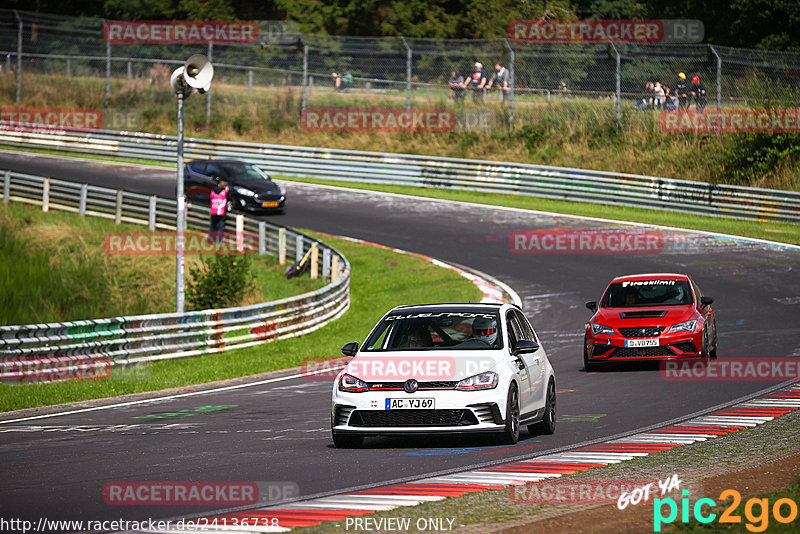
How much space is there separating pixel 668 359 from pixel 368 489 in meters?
9.79

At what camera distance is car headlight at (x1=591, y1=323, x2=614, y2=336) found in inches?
690

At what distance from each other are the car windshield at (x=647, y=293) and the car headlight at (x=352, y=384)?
8418 mm

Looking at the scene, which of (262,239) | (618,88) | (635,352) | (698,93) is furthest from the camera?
(618,88)

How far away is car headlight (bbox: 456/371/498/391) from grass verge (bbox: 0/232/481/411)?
7322 millimetres

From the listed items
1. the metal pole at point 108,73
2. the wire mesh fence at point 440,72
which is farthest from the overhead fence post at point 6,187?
the metal pole at point 108,73

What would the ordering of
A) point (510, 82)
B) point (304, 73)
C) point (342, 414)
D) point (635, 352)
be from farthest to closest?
1. point (304, 73)
2. point (510, 82)
3. point (635, 352)
4. point (342, 414)

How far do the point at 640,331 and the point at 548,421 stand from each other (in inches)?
234

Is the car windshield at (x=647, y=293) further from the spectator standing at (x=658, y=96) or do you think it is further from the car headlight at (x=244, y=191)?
the spectator standing at (x=658, y=96)

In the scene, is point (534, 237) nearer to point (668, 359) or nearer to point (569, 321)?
point (569, 321)

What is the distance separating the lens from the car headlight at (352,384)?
10938 mm

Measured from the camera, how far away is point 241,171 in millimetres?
37969

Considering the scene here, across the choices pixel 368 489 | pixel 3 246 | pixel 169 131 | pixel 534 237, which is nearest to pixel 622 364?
pixel 368 489

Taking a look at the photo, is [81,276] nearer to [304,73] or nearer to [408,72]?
[408,72]

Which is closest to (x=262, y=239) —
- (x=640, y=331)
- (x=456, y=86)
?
(x=456, y=86)
